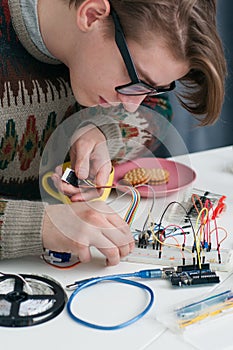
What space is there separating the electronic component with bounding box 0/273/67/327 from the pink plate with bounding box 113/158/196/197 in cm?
33

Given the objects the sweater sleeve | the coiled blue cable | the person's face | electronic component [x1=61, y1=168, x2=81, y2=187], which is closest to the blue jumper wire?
the coiled blue cable

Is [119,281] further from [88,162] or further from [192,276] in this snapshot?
[88,162]

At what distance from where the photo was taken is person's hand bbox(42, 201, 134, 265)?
818 mm

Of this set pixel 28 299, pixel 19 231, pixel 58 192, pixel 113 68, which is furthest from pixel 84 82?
pixel 28 299

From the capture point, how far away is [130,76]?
0.90m

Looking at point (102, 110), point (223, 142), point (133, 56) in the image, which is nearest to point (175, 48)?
point (133, 56)

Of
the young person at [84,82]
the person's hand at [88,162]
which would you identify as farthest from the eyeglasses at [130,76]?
the person's hand at [88,162]

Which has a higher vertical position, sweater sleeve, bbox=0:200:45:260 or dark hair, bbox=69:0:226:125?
dark hair, bbox=69:0:226:125

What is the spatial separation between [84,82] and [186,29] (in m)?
0.22

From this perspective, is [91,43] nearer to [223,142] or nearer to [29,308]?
[29,308]

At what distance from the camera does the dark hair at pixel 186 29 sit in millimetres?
844

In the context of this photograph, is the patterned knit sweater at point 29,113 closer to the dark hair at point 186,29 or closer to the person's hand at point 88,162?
the person's hand at point 88,162

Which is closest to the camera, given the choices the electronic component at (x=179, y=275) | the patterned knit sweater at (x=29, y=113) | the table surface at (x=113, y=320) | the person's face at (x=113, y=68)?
the table surface at (x=113, y=320)

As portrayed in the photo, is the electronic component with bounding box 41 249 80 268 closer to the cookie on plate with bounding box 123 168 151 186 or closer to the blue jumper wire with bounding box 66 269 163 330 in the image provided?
the blue jumper wire with bounding box 66 269 163 330
